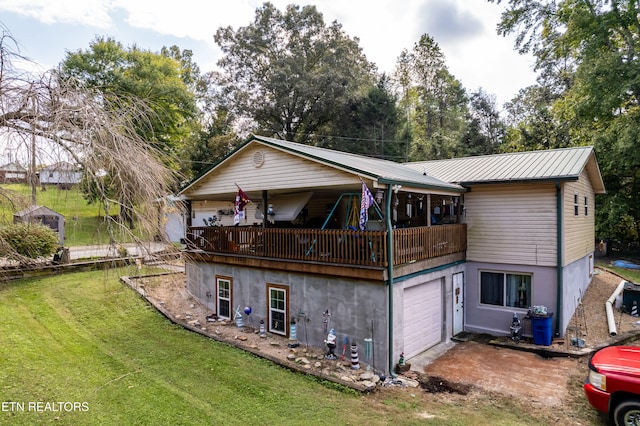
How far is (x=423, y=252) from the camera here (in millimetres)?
10898

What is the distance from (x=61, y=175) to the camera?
5027 millimetres

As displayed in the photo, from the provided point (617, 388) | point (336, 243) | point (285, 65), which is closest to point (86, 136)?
point (336, 243)

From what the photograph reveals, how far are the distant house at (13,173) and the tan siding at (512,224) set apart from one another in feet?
41.1

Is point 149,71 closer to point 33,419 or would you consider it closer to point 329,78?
point 329,78

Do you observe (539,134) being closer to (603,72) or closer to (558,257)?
(603,72)

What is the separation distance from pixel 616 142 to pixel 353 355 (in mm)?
21985

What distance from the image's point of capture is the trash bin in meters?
11.2

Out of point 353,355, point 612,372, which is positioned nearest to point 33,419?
point 353,355

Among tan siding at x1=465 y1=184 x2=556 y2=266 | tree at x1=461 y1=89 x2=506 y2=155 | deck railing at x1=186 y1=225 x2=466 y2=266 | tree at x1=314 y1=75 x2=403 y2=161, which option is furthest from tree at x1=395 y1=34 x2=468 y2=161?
deck railing at x1=186 y1=225 x2=466 y2=266

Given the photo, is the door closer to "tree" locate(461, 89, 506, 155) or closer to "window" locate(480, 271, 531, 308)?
"window" locate(480, 271, 531, 308)

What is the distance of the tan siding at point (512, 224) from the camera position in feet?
39.6

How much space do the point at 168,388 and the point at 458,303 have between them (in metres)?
9.40

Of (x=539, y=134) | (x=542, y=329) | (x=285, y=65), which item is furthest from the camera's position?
(x=285, y=65)

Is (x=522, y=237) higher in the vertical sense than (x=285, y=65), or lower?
lower
